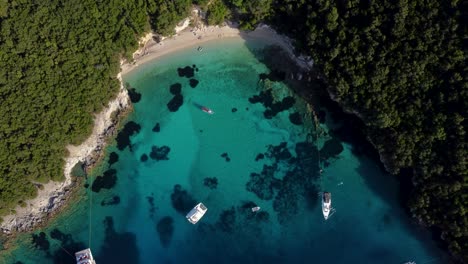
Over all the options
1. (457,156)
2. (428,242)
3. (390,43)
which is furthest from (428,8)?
(428,242)

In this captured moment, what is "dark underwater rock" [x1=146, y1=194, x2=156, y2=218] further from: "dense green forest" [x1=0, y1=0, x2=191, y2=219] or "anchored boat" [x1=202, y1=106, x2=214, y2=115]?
"anchored boat" [x1=202, y1=106, x2=214, y2=115]

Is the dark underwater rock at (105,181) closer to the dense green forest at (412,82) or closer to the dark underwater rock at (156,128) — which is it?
the dark underwater rock at (156,128)

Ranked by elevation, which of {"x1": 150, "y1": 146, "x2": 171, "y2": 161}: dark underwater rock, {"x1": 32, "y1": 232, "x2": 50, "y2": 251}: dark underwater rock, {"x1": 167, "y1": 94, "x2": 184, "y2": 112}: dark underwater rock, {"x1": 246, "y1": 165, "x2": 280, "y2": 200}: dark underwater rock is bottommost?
{"x1": 32, "y1": 232, "x2": 50, "y2": 251}: dark underwater rock

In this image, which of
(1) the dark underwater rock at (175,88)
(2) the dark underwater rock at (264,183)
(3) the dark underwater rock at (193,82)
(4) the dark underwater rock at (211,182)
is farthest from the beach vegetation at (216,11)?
(4) the dark underwater rock at (211,182)

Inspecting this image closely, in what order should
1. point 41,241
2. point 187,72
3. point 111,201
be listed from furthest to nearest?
point 187,72
point 111,201
point 41,241

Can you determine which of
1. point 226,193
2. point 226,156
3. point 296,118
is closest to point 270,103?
point 296,118

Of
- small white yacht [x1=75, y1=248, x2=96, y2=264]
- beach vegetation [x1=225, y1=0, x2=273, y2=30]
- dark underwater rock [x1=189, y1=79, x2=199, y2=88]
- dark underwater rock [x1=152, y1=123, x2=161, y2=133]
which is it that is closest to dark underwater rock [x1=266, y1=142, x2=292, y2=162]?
dark underwater rock [x1=189, y1=79, x2=199, y2=88]

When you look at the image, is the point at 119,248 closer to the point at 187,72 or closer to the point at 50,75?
the point at 50,75
